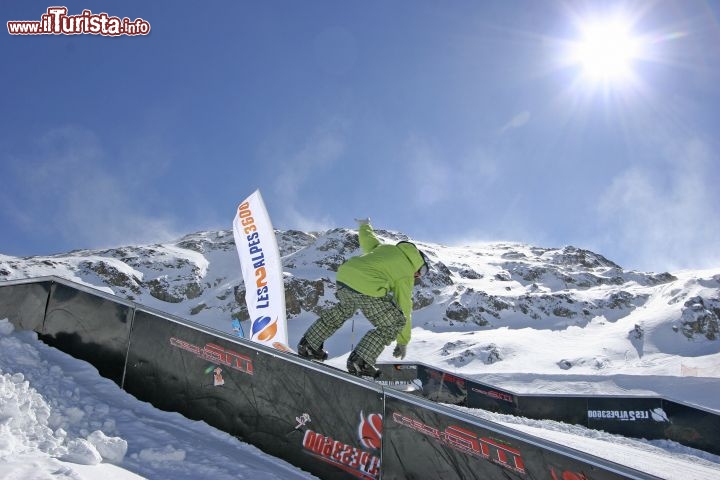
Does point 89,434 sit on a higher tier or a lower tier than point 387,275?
lower

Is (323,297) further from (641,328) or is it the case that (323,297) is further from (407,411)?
(407,411)

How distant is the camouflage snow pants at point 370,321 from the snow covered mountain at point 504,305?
17.1 metres

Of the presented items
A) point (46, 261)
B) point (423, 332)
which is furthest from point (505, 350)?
point (46, 261)

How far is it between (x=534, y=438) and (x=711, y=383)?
69.9 feet

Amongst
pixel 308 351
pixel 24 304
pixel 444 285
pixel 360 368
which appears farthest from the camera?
pixel 444 285

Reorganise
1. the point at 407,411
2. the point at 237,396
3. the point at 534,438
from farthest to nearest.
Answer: the point at 237,396 < the point at 407,411 < the point at 534,438

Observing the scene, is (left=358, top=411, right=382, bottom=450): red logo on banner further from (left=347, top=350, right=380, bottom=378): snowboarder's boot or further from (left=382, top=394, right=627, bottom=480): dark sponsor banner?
(left=347, top=350, right=380, bottom=378): snowboarder's boot

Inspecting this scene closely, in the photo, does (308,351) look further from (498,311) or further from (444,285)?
(444,285)

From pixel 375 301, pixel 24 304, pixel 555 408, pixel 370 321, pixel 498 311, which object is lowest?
pixel 555 408

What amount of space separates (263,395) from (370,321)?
119cm

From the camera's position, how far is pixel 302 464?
3.36 m

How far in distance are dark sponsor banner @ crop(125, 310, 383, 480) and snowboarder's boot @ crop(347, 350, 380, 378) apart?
0.72 metres

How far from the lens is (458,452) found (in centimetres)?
300

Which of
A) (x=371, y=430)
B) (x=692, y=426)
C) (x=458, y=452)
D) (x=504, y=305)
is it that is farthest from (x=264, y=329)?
(x=504, y=305)
